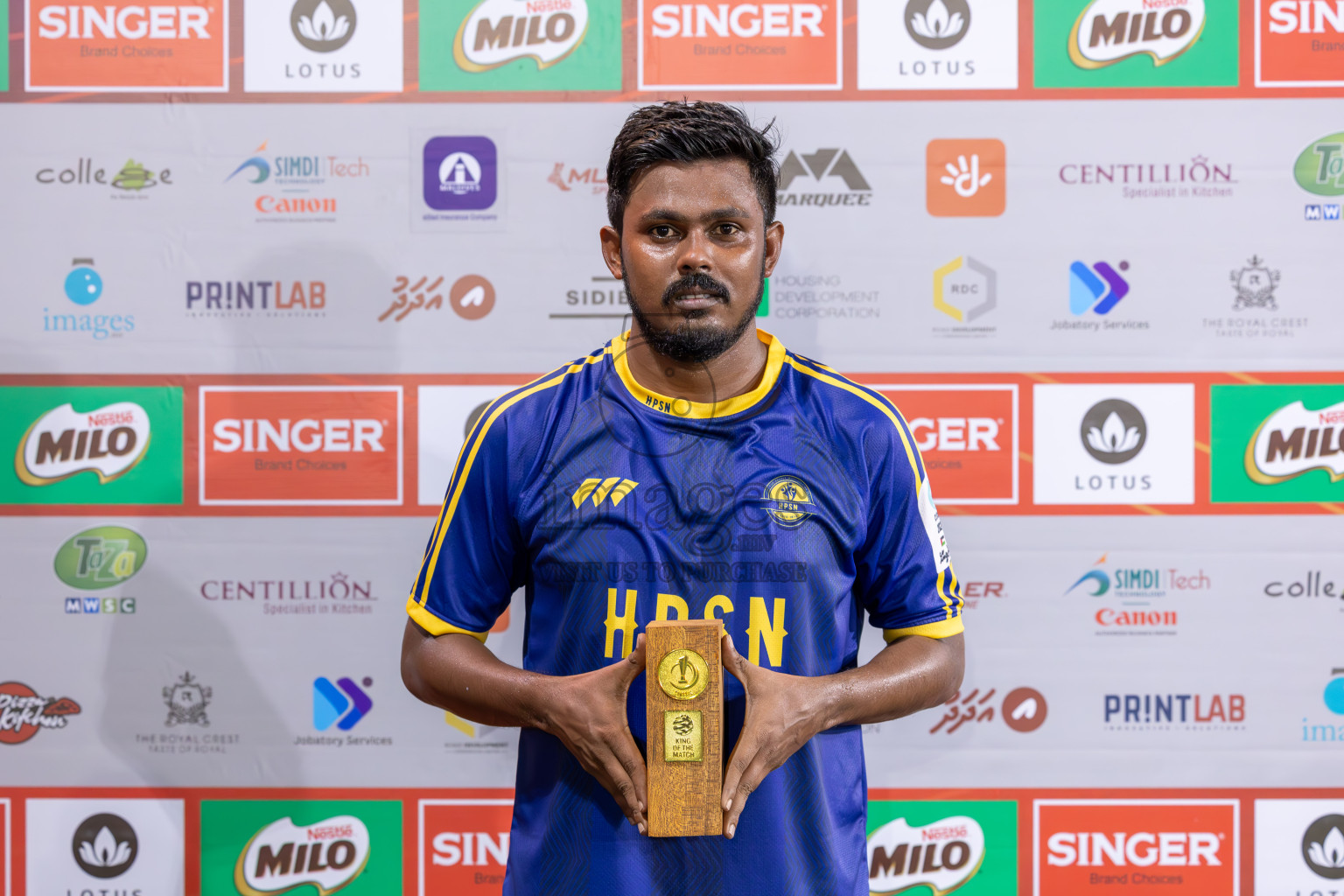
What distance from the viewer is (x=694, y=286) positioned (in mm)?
958

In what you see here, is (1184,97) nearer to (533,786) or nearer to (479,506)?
(479,506)

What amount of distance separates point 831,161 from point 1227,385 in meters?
0.93

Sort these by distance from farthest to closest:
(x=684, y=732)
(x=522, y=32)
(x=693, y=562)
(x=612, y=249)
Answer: (x=522, y=32) → (x=612, y=249) → (x=693, y=562) → (x=684, y=732)

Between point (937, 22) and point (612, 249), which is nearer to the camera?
point (612, 249)

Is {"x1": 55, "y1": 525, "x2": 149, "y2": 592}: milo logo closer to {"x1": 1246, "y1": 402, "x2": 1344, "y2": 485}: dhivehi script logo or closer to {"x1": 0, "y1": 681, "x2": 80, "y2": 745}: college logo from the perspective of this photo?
{"x1": 0, "y1": 681, "x2": 80, "y2": 745}: college logo

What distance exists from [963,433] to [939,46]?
79 cm

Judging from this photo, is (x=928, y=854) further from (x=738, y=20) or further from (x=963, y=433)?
(x=738, y=20)

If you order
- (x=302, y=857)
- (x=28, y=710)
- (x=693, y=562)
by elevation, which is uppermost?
(x=693, y=562)

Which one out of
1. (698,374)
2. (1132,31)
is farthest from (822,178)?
(698,374)

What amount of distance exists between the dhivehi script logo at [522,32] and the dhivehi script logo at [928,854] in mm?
1724

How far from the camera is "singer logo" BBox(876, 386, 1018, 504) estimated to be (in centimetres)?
177

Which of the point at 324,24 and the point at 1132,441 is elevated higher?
the point at 324,24

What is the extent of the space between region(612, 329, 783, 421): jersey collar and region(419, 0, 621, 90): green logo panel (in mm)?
960

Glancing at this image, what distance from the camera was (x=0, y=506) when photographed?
1.81 meters
